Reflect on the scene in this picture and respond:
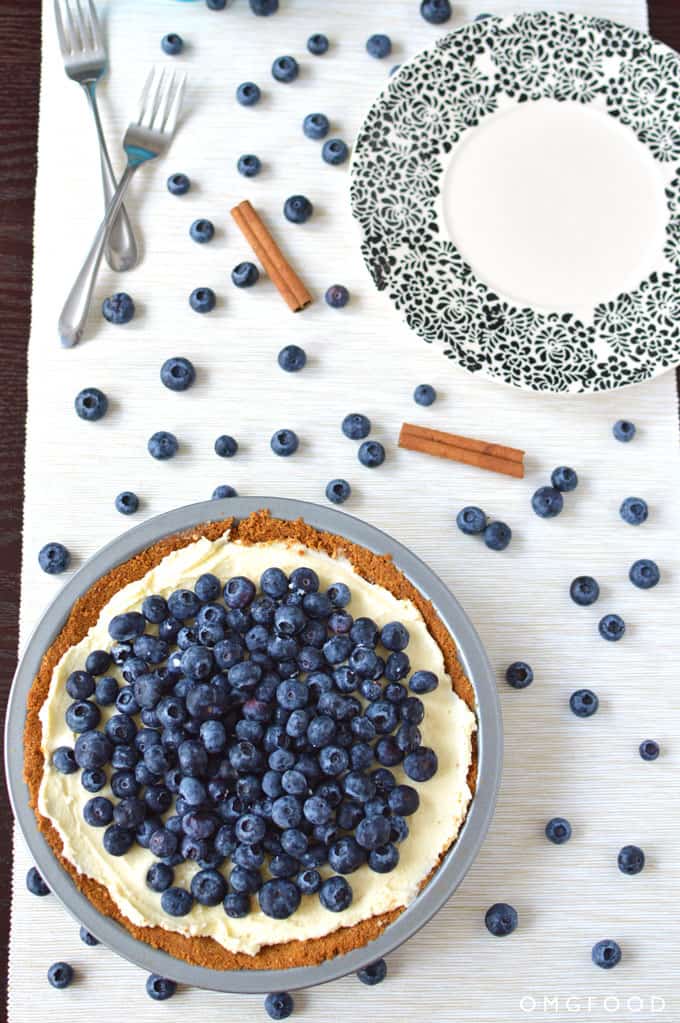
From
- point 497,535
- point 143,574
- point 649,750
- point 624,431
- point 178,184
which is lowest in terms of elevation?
point 649,750

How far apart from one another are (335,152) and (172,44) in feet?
1.28

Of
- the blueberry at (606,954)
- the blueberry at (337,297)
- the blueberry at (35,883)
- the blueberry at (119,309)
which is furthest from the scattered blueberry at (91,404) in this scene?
the blueberry at (606,954)

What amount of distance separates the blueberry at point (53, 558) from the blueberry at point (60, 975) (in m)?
0.67

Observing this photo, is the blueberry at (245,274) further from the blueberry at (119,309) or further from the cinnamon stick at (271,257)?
the blueberry at (119,309)

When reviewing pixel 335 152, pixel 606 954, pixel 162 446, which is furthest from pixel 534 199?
pixel 606 954

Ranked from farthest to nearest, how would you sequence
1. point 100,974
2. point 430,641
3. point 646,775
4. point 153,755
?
point 646,775 < point 100,974 < point 430,641 < point 153,755

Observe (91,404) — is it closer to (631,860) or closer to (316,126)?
(316,126)

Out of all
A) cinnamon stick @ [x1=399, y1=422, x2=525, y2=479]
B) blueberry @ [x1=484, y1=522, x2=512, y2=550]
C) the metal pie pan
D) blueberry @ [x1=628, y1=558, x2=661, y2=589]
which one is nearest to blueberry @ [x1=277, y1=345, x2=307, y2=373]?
cinnamon stick @ [x1=399, y1=422, x2=525, y2=479]

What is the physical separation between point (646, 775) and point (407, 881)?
1.83ft

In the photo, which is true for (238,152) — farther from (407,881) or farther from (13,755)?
(407,881)

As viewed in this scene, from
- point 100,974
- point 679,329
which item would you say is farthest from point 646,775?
point 100,974

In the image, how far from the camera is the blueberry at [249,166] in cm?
191

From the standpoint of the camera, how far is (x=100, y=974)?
66.6 inches

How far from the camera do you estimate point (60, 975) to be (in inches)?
65.7
